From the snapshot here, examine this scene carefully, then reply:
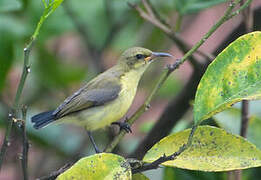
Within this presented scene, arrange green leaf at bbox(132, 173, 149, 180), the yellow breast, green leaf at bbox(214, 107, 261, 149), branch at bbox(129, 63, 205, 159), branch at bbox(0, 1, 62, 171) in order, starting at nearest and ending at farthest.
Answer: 1. branch at bbox(0, 1, 62, 171)
2. green leaf at bbox(132, 173, 149, 180)
3. green leaf at bbox(214, 107, 261, 149)
4. branch at bbox(129, 63, 205, 159)
5. the yellow breast

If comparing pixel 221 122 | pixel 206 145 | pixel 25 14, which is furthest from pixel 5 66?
pixel 206 145

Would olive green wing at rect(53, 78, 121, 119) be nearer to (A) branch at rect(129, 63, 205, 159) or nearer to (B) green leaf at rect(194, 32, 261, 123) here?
(A) branch at rect(129, 63, 205, 159)

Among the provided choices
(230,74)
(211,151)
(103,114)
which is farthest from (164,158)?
(103,114)

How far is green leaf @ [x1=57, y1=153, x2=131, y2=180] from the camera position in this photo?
126 centimetres

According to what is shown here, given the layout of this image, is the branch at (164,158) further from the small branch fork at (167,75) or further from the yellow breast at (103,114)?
the yellow breast at (103,114)

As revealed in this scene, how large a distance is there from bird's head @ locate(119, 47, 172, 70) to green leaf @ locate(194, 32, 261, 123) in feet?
4.38

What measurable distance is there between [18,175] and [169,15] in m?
1.39

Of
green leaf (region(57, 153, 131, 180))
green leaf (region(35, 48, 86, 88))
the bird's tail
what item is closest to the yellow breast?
the bird's tail

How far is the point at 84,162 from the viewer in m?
1.27

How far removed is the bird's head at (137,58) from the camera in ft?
8.65

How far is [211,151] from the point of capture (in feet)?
4.41

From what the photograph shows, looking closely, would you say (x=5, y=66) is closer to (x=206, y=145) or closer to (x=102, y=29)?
(x=102, y=29)

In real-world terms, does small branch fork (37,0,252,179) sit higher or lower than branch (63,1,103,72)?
lower

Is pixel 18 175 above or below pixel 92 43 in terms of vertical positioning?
below
